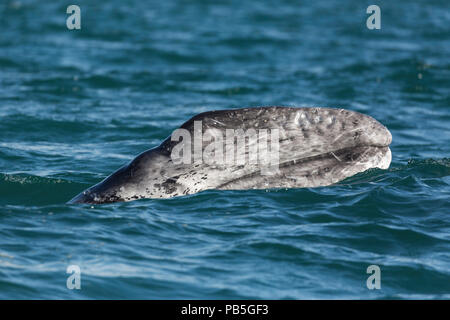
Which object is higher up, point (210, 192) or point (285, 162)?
point (285, 162)

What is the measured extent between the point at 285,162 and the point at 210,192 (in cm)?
106

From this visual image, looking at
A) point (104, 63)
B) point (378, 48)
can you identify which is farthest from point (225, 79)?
point (378, 48)

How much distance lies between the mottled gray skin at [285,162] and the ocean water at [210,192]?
0.25 metres

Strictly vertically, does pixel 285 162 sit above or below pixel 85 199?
above

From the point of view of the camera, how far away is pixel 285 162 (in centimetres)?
1086

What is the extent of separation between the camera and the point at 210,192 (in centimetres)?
1100

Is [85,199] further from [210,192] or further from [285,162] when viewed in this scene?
[285,162]

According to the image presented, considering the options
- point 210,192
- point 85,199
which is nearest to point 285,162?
point 210,192

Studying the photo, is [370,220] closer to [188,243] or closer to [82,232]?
[188,243]

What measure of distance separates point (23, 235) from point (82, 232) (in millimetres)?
700

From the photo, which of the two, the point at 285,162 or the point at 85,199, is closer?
the point at 285,162

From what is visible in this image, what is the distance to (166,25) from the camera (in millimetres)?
33719

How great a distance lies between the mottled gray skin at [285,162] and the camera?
10547 mm

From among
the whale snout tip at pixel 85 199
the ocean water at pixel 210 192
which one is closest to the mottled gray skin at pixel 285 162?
the whale snout tip at pixel 85 199
